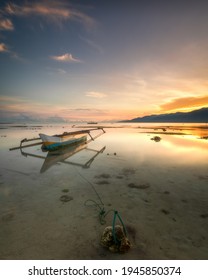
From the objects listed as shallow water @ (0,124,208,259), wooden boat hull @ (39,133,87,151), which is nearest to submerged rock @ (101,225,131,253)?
shallow water @ (0,124,208,259)

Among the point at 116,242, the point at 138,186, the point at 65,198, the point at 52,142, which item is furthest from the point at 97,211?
the point at 52,142

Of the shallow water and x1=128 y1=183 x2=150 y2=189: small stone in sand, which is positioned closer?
the shallow water

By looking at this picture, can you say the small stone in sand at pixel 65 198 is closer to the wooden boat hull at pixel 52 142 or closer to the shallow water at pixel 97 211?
the shallow water at pixel 97 211

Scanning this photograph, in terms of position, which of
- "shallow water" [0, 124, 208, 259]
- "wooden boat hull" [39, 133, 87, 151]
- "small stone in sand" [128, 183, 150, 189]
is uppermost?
"wooden boat hull" [39, 133, 87, 151]

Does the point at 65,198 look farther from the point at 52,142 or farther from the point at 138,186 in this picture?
the point at 52,142

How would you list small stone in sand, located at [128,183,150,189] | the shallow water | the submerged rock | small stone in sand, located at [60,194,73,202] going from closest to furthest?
the submerged rock < the shallow water < small stone in sand, located at [60,194,73,202] < small stone in sand, located at [128,183,150,189]

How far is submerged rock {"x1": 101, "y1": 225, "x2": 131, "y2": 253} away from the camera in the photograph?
208 inches

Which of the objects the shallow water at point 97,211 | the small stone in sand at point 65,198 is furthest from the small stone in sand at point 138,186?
the small stone in sand at point 65,198

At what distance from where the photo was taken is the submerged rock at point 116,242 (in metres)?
5.29

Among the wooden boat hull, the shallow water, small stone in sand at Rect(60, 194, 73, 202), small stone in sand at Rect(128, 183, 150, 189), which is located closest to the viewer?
the shallow water

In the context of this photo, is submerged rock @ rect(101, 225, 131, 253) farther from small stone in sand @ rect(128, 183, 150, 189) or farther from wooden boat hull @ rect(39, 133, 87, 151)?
wooden boat hull @ rect(39, 133, 87, 151)

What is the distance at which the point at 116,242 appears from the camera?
5.34 metres
